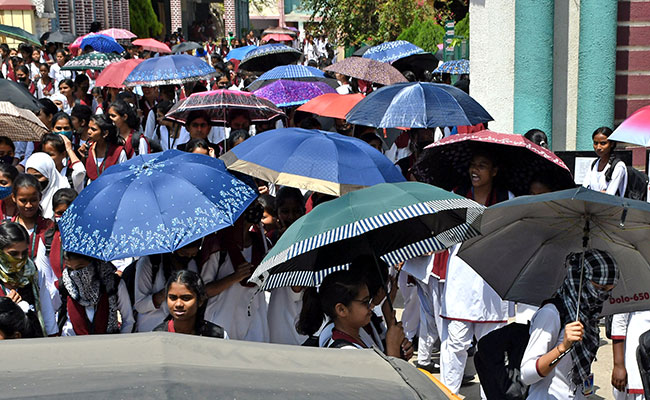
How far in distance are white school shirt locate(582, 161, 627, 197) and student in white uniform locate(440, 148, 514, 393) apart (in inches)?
76.0

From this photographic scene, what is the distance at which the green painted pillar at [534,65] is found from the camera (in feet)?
32.4

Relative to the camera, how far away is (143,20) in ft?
167

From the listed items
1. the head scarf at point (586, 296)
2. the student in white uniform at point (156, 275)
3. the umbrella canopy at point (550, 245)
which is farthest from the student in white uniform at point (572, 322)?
the student in white uniform at point (156, 275)

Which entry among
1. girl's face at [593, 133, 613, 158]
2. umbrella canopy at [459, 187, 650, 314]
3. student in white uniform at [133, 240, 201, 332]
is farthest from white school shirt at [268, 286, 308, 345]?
girl's face at [593, 133, 613, 158]

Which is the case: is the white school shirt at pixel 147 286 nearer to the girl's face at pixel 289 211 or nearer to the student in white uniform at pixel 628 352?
the girl's face at pixel 289 211

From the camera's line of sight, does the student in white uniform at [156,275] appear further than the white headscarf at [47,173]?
No

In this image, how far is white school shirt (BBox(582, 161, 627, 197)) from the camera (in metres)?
7.69

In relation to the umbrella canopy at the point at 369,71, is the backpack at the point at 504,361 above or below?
below

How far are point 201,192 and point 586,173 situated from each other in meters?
Answer: 4.08

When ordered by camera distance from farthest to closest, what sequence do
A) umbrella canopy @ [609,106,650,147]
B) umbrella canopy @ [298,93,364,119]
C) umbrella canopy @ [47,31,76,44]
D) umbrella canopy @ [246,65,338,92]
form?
umbrella canopy @ [47,31,76,44] < umbrella canopy @ [246,65,338,92] < umbrella canopy @ [298,93,364,119] < umbrella canopy @ [609,106,650,147]

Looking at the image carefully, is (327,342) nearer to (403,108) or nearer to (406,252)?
(406,252)

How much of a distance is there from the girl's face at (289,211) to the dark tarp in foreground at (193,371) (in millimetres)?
3202

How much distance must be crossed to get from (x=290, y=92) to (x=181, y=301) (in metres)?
6.57

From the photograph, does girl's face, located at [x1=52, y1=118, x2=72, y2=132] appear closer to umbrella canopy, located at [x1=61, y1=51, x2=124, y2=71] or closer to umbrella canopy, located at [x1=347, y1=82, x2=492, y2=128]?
umbrella canopy, located at [x1=347, y1=82, x2=492, y2=128]
